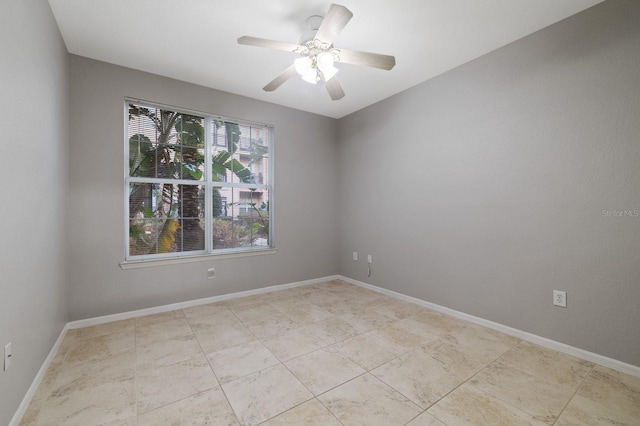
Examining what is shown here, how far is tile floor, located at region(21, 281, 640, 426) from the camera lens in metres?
1.52

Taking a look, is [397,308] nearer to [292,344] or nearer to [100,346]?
[292,344]

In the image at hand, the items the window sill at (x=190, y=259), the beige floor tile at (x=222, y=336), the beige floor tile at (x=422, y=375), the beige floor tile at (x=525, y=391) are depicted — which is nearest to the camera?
the beige floor tile at (x=525, y=391)

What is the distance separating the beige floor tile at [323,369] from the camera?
1.80 meters

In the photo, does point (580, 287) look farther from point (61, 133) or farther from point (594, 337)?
point (61, 133)

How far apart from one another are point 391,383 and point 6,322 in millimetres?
2178

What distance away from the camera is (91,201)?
107 inches

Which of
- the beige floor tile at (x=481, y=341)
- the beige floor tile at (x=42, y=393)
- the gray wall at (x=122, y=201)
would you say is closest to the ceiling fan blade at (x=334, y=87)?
the gray wall at (x=122, y=201)

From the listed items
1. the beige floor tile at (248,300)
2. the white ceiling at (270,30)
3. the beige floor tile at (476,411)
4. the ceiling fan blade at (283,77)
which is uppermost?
the white ceiling at (270,30)

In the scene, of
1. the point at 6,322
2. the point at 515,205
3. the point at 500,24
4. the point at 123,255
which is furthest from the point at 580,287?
the point at 123,255

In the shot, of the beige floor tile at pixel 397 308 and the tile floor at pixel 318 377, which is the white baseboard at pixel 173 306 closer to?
the tile floor at pixel 318 377

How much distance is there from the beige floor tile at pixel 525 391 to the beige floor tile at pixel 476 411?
61 millimetres

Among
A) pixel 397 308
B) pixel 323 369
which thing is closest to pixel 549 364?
pixel 397 308

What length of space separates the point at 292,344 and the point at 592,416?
1.94 m

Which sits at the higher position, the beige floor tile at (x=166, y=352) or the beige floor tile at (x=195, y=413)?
the beige floor tile at (x=195, y=413)
